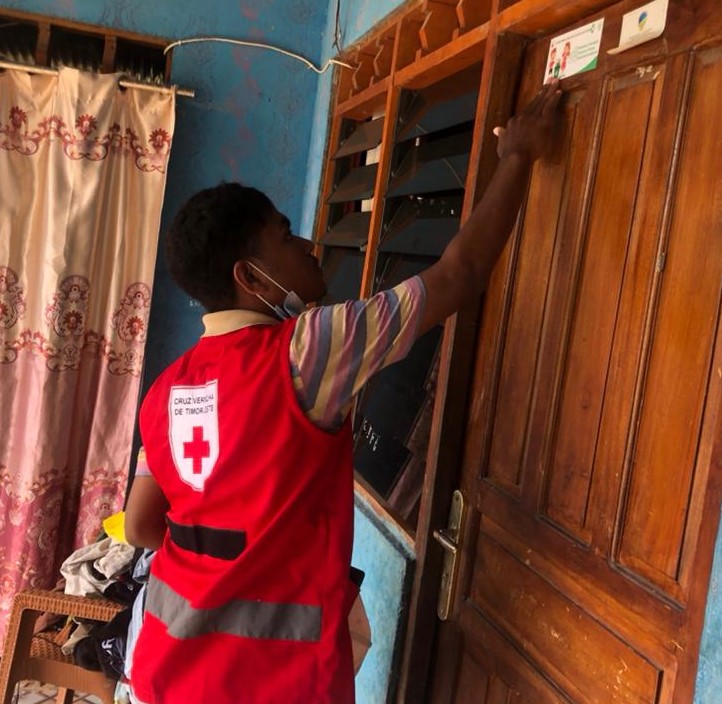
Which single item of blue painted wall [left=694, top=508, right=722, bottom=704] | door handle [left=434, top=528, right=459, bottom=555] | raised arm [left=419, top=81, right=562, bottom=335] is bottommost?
door handle [left=434, top=528, right=459, bottom=555]

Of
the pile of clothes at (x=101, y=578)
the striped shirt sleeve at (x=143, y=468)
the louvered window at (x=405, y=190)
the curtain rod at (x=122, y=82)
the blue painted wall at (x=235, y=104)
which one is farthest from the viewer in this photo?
the blue painted wall at (x=235, y=104)

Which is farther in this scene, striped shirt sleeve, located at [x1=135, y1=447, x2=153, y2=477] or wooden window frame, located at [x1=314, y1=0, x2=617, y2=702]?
wooden window frame, located at [x1=314, y1=0, x2=617, y2=702]

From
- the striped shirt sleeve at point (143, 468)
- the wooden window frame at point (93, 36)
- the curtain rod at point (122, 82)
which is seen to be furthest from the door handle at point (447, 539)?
the wooden window frame at point (93, 36)

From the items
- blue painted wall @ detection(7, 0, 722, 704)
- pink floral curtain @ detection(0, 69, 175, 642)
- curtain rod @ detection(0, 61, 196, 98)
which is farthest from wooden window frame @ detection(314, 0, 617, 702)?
pink floral curtain @ detection(0, 69, 175, 642)

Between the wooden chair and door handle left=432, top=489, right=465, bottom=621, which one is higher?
door handle left=432, top=489, right=465, bottom=621

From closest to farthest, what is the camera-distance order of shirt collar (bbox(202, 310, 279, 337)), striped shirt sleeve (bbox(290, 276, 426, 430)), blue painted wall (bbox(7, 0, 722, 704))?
striped shirt sleeve (bbox(290, 276, 426, 430)), shirt collar (bbox(202, 310, 279, 337)), blue painted wall (bbox(7, 0, 722, 704))

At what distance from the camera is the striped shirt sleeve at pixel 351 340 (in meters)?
1.07

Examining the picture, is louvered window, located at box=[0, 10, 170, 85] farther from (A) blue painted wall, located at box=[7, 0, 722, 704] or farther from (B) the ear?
(B) the ear

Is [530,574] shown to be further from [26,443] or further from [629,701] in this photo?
[26,443]

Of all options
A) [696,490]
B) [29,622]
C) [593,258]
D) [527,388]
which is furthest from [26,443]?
[696,490]

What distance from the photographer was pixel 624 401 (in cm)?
107

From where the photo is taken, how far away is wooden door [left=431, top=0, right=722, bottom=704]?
36.9 inches

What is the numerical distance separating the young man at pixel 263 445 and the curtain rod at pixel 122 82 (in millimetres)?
1605

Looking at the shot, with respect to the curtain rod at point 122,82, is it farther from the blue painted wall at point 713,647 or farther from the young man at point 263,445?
the blue painted wall at point 713,647
